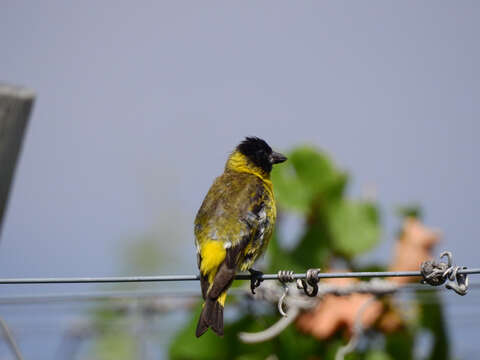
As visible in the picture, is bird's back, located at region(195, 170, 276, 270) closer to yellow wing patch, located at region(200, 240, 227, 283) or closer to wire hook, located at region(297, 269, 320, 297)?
yellow wing patch, located at region(200, 240, 227, 283)

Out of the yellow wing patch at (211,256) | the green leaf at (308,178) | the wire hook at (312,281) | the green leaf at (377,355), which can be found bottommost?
the green leaf at (377,355)

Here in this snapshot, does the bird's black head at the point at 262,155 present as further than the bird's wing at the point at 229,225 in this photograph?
Yes

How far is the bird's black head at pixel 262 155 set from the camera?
532 centimetres

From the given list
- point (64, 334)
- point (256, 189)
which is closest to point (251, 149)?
point (256, 189)

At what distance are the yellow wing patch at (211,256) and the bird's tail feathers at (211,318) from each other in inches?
6.7

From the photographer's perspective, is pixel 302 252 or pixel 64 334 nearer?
pixel 302 252

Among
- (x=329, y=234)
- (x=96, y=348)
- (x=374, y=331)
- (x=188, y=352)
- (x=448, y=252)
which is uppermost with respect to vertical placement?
(x=448, y=252)

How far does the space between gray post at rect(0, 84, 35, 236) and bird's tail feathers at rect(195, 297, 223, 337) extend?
1058mm

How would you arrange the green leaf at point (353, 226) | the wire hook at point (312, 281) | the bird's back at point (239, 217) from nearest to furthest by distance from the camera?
the wire hook at point (312, 281)
the bird's back at point (239, 217)
the green leaf at point (353, 226)

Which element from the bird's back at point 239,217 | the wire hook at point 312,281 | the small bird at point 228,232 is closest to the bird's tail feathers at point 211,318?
the small bird at point 228,232

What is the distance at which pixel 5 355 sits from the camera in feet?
20.3

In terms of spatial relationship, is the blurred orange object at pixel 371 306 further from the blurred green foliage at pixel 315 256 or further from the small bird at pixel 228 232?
the small bird at pixel 228 232

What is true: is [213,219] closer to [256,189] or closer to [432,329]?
[256,189]

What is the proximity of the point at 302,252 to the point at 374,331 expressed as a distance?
0.78 meters
